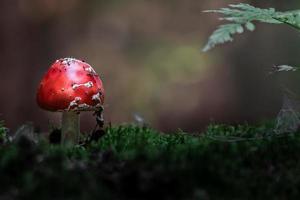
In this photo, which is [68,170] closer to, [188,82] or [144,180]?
[144,180]

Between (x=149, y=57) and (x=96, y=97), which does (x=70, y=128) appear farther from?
(x=149, y=57)

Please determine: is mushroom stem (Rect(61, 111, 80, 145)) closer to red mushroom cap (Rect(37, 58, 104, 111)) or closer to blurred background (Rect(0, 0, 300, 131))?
red mushroom cap (Rect(37, 58, 104, 111))

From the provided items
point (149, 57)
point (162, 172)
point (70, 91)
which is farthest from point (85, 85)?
point (149, 57)

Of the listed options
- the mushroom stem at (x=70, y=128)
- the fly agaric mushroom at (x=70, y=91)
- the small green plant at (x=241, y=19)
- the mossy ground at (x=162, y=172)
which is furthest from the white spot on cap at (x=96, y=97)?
the small green plant at (x=241, y=19)

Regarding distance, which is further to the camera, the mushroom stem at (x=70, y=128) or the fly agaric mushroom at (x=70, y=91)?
the fly agaric mushroom at (x=70, y=91)

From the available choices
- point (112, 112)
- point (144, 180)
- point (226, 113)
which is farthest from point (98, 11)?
point (144, 180)

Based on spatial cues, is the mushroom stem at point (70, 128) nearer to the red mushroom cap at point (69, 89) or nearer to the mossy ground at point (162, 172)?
the red mushroom cap at point (69, 89)
